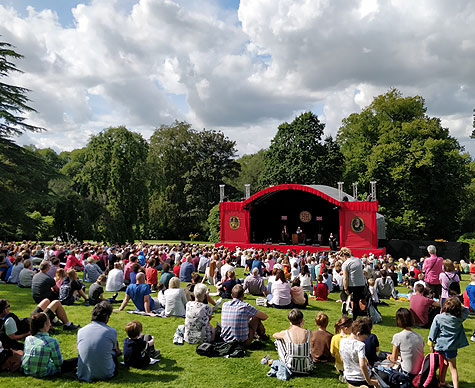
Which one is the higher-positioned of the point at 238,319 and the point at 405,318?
the point at 405,318

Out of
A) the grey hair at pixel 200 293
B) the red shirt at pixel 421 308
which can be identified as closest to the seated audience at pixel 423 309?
the red shirt at pixel 421 308

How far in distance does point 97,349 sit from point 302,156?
104 feet

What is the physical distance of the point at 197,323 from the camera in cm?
571

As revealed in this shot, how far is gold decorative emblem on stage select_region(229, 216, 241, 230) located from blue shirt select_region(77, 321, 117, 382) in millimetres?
20769

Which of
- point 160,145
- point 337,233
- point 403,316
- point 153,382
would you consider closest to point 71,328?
point 153,382

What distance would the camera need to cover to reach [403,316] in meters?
4.44

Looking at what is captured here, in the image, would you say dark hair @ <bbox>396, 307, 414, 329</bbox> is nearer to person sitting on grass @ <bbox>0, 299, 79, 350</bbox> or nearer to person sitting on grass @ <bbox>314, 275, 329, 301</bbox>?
person sitting on grass @ <bbox>0, 299, 79, 350</bbox>

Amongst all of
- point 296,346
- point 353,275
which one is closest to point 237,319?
point 296,346

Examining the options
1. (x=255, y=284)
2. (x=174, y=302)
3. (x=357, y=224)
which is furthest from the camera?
(x=357, y=224)

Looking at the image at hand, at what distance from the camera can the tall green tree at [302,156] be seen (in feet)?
112

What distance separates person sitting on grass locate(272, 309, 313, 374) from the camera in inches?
184

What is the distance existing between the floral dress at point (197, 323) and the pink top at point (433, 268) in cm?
505

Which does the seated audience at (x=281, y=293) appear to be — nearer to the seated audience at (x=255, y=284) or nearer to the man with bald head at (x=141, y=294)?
the seated audience at (x=255, y=284)

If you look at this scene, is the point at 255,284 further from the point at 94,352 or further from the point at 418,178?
the point at 418,178
